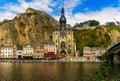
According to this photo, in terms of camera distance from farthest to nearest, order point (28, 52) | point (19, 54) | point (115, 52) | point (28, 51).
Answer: point (19, 54), point (28, 51), point (28, 52), point (115, 52)

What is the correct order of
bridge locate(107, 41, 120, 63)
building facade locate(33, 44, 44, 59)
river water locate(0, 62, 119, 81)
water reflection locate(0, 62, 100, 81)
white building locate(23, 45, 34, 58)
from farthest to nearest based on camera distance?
white building locate(23, 45, 34, 58) → building facade locate(33, 44, 44, 59) → bridge locate(107, 41, 120, 63) → water reflection locate(0, 62, 100, 81) → river water locate(0, 62, 119, 81)

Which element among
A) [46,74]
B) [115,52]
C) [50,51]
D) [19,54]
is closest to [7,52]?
[19,54]

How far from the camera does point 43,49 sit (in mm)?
193500

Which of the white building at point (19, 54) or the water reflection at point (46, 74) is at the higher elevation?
the white building at point (19, 54)

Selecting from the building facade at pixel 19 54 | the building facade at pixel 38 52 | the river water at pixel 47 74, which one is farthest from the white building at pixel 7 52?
the river water at pixel 47 74

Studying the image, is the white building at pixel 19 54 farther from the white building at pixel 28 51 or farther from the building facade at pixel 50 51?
the building facade at pixel 50 51

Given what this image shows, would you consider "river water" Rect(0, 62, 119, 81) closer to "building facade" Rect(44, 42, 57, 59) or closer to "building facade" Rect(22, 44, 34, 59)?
"building facade" Rect(44, 42, 57, 59)

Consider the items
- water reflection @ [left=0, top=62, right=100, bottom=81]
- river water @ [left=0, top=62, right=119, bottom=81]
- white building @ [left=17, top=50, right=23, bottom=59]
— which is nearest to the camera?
river water @ [left=0, top=62, right=119, bottom=81]

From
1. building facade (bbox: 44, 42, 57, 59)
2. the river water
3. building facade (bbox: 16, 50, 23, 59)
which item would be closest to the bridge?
the river water

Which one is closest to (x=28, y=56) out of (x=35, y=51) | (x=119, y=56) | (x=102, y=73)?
(x=35, y=51)

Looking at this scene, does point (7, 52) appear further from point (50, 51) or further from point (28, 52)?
point (50, 51)

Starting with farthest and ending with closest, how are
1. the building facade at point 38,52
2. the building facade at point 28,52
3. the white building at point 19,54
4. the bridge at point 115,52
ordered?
the white building at point 19,54, the building facade at point 28,52, the building facade at point 38,52, the bridge at point 115,52

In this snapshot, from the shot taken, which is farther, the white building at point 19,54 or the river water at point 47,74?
the white building at point 19,54

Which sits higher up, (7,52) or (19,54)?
(7,52)
